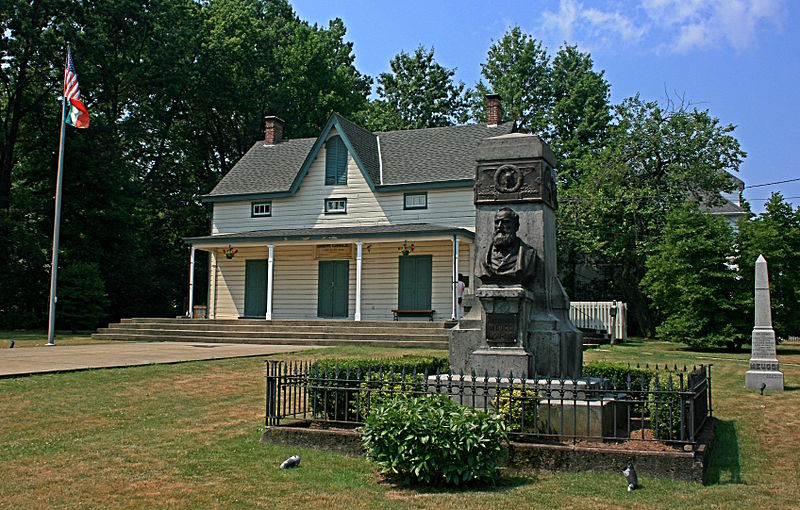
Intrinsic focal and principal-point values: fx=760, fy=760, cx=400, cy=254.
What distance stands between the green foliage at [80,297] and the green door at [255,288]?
6.23 metres

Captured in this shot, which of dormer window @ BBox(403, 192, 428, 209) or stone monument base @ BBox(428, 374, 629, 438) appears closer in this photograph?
stone monument base @ BBox(428, 374, 629, 438)

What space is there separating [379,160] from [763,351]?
1964cm

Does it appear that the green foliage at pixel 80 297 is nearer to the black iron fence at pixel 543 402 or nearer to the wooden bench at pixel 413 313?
the wooden bench at pixel 413 313

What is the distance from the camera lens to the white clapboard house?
91.4 feet

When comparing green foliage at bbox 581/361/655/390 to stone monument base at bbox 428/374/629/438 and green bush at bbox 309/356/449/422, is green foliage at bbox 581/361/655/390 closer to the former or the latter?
stone monument base at bbox 428/374/629/438

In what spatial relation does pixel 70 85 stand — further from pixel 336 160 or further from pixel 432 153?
pixel 432 153

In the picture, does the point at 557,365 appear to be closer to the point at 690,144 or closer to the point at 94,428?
the point at 94,428

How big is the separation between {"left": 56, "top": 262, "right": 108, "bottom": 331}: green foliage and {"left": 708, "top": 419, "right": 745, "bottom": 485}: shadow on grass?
89.1ft

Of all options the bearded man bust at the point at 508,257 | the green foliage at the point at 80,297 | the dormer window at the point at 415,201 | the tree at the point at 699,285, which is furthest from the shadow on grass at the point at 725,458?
the green foliage at the point at 80,297

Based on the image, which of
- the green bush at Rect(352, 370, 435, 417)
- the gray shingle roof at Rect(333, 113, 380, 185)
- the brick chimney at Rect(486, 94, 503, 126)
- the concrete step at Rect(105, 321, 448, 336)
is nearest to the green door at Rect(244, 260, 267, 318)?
the concrete step at Rect(105, 321, 448, 336)

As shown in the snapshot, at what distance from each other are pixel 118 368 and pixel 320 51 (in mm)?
33354

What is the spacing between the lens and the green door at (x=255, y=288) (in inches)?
1216

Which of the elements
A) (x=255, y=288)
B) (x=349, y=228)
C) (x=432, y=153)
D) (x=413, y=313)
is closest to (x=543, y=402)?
(x=413, y=313)

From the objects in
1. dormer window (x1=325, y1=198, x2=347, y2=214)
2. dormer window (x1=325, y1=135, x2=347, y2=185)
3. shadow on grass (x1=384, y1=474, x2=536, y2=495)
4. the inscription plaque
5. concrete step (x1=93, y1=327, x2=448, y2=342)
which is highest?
dormer window (x1=325, y1=135, x2=347, y2=185)
